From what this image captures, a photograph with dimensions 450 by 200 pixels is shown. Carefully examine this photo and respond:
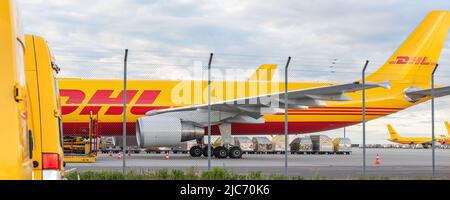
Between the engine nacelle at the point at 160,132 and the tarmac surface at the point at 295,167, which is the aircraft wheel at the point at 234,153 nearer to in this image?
the tarmac surface at the point at 295,167

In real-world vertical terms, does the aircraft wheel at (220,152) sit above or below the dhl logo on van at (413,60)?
below

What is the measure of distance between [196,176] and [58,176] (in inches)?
247

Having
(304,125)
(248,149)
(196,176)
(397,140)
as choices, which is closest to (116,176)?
(196,176)

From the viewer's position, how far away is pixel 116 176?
1235 centimetres

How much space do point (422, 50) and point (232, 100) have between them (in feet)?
30.5

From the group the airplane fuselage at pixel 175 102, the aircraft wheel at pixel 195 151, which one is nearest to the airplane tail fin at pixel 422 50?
the airplane fuselage at pixel 175 102

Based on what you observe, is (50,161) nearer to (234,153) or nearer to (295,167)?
(295,167)

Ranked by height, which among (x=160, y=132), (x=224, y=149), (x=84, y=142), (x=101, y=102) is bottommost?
(x=224, y=149)

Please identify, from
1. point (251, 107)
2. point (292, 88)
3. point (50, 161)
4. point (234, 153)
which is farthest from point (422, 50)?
point (50, 161)

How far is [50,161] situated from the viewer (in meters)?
6.08

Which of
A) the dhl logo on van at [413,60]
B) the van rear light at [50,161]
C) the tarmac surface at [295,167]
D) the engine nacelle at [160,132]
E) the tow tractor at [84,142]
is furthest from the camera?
the dhl logo on van at [413,60]

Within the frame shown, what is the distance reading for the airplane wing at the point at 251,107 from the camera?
23.0 meters

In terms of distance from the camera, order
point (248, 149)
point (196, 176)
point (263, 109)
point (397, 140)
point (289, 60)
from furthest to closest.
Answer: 1. point (397, 140)
2. point (248, 149)
3. point (263, 109)
4. point (289, 60)
5. point (196, 176)
